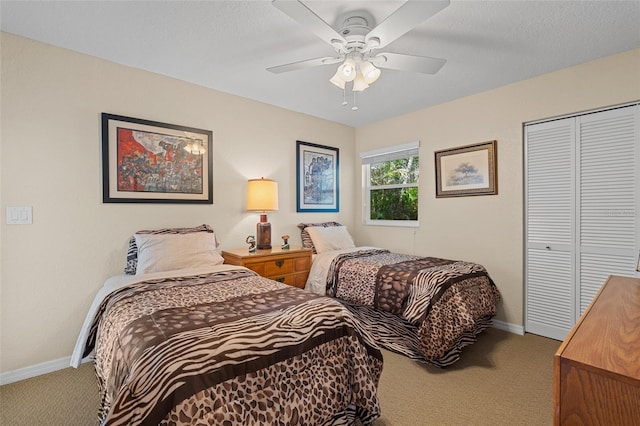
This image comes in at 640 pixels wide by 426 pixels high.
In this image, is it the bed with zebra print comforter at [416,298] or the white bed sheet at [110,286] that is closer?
the white bed sheet at [110,286]

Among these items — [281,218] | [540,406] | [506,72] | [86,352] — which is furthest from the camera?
[281,218]

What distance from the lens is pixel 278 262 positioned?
117 inches

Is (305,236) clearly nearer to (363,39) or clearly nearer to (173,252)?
(173,252)

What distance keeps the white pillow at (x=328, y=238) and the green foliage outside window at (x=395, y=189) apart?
30.3 inches

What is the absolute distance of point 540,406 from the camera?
1.83 m

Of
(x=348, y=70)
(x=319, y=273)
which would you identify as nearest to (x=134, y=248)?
(x=319, y=273)

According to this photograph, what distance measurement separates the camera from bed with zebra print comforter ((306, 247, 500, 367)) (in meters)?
2.23

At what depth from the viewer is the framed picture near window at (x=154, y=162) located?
99.0 inches

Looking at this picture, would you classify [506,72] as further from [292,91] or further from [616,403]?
[616,403]

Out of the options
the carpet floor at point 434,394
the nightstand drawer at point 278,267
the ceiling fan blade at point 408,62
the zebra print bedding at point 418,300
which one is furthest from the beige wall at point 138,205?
the ceiling fan blade at point 408,62

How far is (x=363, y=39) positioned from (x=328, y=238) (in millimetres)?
2300

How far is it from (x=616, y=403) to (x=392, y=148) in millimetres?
3605

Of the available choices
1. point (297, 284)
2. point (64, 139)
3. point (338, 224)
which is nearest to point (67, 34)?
point (64, 139)

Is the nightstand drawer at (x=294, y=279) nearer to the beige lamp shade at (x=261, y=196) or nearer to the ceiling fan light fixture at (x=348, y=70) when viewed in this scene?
the beige lamp shade at (x=261, y=196)
